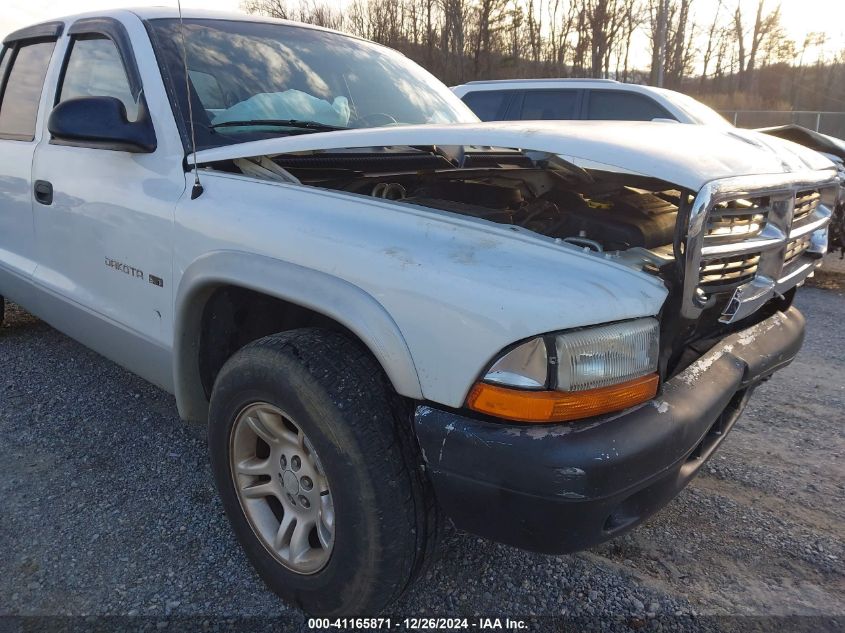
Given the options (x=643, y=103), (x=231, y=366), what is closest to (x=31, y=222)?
(x=231, y=366)

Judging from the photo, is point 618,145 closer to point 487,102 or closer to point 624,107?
point 624,107

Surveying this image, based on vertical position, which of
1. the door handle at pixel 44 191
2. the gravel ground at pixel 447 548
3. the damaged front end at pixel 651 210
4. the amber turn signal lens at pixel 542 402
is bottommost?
the gravel ground at pixel 447 548

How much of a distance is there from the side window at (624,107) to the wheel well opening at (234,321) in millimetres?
5823

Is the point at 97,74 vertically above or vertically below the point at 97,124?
above

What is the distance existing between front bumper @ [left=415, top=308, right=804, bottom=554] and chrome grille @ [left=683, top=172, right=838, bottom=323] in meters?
0.31

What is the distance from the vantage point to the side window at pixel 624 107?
7047mm

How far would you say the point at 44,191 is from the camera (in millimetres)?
3016

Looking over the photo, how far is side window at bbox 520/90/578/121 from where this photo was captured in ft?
25.8

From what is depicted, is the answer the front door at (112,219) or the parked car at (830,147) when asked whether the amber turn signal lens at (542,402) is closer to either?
the front door at (112,219)

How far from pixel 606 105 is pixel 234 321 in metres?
6.43

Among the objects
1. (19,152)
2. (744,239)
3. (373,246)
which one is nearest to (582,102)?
(19,152)

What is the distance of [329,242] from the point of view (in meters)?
1.83

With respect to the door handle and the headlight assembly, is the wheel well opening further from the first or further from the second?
the door handle

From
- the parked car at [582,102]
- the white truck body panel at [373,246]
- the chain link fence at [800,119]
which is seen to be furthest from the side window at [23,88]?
the chain link fence at [800,119]
